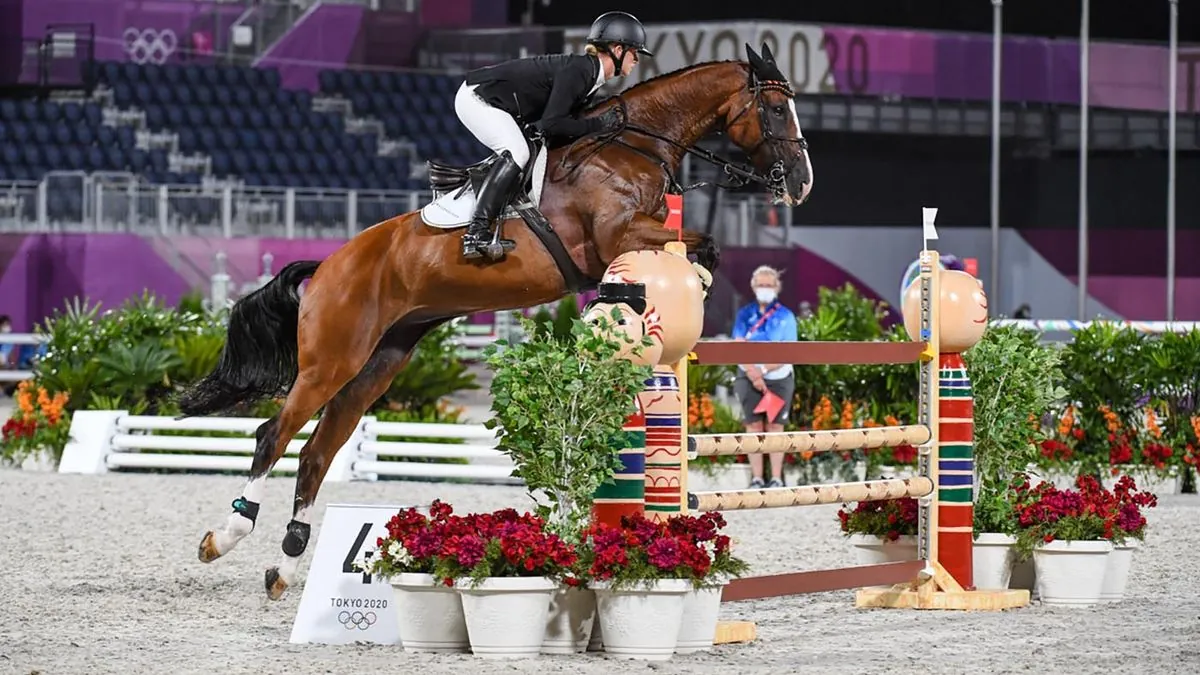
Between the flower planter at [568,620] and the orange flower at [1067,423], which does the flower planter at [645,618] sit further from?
the orange flower at [1067,423]

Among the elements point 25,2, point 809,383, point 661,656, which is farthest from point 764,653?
point 25,2

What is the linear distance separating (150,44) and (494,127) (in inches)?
675

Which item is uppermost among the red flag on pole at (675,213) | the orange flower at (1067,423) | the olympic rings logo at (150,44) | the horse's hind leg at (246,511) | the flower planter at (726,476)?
the olympic rings logo at (150,44)

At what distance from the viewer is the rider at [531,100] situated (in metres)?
5.43

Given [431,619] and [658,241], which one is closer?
[431,619]

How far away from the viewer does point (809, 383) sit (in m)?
10.5

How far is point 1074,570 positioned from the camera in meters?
5.80

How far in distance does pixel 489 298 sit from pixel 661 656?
1488 mm

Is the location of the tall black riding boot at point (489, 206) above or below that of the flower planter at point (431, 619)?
above

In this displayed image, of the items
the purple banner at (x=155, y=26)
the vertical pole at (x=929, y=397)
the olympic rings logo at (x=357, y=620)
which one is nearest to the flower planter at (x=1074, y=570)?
the vertical pole at (x=929, y=397)

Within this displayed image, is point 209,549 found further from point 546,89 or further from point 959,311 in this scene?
point 959,311

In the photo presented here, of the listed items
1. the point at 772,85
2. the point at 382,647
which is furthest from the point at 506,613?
the point at 772,85

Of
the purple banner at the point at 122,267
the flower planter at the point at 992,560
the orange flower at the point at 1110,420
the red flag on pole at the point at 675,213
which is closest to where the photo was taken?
the red flag on pole at the point at 675,213

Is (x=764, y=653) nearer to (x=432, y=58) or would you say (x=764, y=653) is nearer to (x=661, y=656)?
(x=661, y=656)
